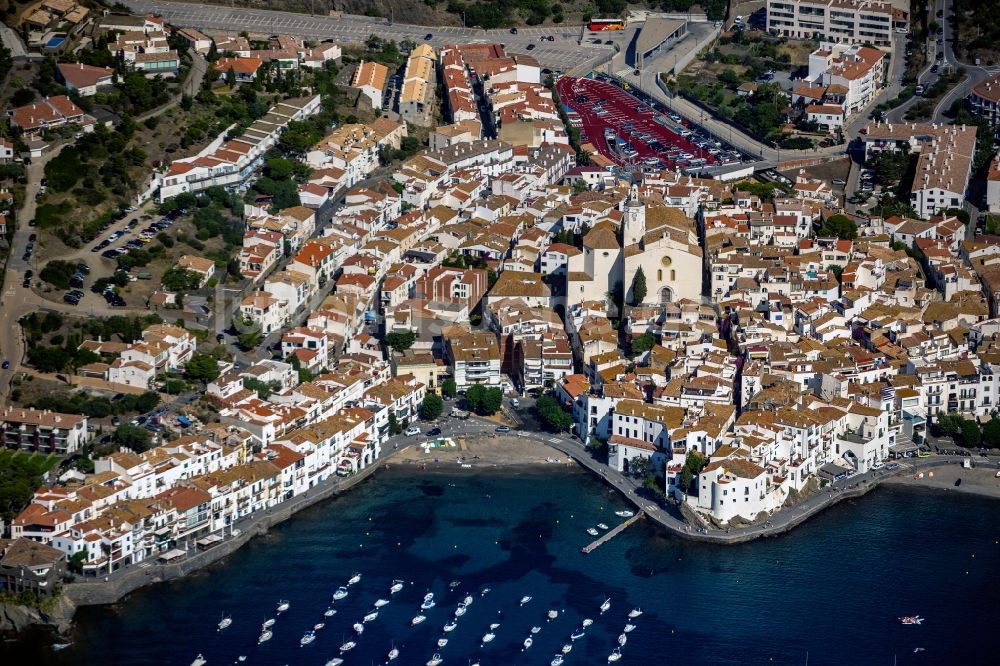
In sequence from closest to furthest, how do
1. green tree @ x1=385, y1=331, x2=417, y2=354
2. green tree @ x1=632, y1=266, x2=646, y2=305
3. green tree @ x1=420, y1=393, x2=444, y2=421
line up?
green tree @ x1=420, y1=393, x2=444, y2=421 < green tree @ x1=385, y1=331, x2=417, y2=354 < green tree @ x1=632, y1=266, x2=646, y2=305

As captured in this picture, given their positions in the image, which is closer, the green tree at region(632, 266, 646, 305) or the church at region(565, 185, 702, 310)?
the green tree at region(632, 266, 646, 305)

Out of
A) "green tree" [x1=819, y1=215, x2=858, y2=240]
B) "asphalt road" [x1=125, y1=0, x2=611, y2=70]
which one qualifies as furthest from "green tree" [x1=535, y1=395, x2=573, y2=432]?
"asphalt road" [x1=125, y1=0, x2=611, y2=70]

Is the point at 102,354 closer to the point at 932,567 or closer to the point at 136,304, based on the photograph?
the point at 136,304

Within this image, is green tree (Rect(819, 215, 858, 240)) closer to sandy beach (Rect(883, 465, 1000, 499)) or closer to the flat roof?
sandy beach (Rect(883, 465, 1000, 499))

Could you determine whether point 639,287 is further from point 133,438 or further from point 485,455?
point 133,438

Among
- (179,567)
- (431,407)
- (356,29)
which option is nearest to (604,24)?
(356,29)

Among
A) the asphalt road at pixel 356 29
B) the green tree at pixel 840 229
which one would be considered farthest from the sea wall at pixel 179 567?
the asphalt road at pixel 356 29

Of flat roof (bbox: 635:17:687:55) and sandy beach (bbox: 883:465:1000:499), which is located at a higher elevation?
flat roof (bbox: 635:17:687:55)

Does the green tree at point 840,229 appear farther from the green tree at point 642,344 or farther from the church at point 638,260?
the green tree at point 642,344

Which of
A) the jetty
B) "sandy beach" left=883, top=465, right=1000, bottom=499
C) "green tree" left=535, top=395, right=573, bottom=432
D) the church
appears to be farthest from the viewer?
the church
